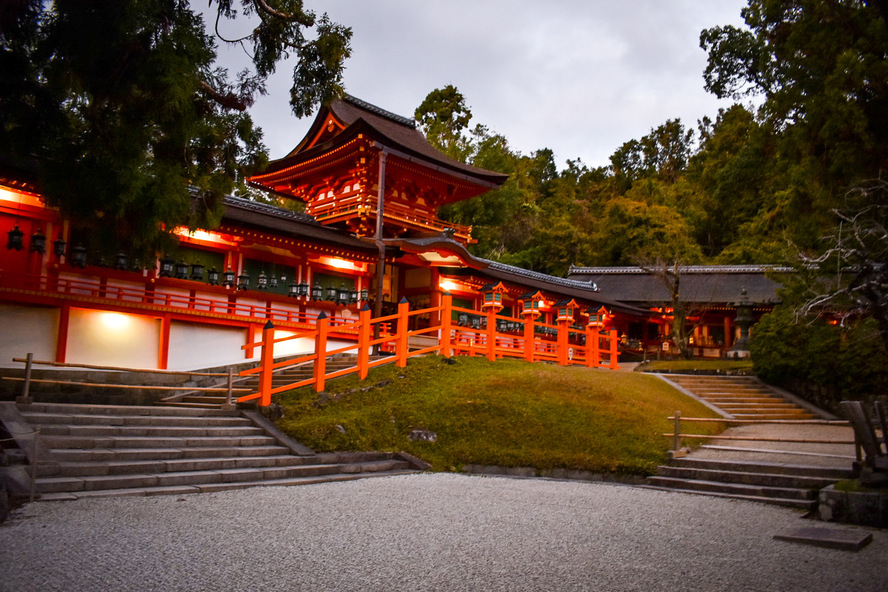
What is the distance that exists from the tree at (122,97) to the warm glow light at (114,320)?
8061 millimetres

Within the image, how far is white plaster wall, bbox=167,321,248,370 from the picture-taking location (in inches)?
647

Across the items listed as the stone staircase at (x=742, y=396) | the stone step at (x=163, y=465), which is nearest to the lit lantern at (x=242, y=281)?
the stone step at (x=163, y=465)

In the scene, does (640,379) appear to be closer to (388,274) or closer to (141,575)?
(388,274)

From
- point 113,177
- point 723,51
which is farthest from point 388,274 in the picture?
point 113,177

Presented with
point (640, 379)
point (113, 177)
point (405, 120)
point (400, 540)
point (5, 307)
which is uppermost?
point (405, 120)

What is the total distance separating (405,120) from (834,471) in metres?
23.2

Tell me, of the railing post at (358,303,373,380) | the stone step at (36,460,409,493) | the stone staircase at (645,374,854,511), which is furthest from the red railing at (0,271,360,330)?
the stone staircase at (645,374,854,511)

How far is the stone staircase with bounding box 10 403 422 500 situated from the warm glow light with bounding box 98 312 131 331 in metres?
5.78

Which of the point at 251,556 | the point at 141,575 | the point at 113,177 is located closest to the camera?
the point at 141,575

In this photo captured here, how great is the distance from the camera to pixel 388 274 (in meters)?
23.4

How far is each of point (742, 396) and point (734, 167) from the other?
16.7 m

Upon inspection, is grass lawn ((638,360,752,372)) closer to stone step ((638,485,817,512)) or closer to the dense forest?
the dense forest

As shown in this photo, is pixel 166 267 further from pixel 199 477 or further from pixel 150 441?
pixel 199 477

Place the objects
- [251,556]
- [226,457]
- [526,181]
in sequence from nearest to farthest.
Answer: [251,556] < [226,457] < [526,181]
